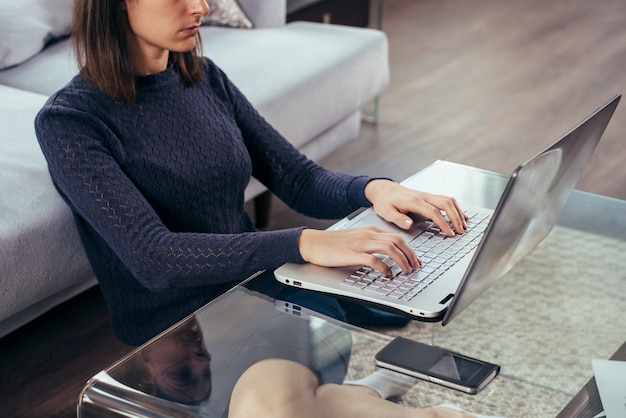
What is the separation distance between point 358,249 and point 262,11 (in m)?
1.83

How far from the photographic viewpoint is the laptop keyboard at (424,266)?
4.09 ft

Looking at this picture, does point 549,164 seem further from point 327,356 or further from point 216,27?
point 216,27

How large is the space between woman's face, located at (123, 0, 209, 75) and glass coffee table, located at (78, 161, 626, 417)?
1.28 feet

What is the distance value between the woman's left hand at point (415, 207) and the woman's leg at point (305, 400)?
1.25 ft

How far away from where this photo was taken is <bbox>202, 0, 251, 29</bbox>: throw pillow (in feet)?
9.57

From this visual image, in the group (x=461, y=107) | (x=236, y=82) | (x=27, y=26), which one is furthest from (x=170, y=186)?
(x=461, y=107)

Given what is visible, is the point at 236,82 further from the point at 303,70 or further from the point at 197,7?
the point at 197,7

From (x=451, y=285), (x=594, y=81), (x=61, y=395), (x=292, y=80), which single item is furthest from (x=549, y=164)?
(x=594, y=81)

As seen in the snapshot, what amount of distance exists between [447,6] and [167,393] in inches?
165

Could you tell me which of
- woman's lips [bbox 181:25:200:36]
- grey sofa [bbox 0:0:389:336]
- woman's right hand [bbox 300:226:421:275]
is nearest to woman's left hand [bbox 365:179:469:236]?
woman's right hand [bbox 300:226:421:275]

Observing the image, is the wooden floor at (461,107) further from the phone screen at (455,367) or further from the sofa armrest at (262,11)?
the phone screen at (455,367)

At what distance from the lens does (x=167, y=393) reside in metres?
1.11

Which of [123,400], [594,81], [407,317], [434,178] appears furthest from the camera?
[594,81]

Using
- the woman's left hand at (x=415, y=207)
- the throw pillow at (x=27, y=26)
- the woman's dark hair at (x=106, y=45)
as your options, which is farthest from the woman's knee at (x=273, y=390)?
the throw pillow at (x=27, y=26)
